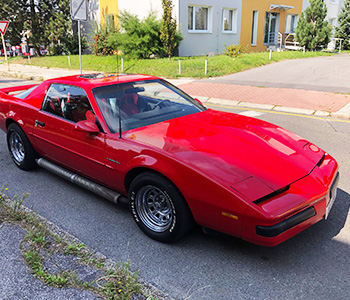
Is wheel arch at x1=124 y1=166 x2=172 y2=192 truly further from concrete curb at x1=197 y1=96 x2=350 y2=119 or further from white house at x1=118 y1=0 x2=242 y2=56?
white house at x1=118 y1=0 x2=242 y2=56

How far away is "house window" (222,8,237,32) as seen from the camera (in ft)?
76.5

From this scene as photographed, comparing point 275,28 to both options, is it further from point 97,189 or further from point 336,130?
point 97,189

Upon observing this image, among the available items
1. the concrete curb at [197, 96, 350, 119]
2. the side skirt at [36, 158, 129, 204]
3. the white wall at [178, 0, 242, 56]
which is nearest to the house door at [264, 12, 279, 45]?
the white wall at [178, 0, 242, 56]

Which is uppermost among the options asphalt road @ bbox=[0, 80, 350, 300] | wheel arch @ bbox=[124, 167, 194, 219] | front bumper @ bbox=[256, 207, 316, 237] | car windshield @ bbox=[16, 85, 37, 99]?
car windshield @ bbox=[16, 85, 37, 99]

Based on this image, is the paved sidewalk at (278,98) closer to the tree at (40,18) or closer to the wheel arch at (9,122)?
the wheel arch at (9,122)

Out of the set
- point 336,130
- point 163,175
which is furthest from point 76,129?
point 336,130

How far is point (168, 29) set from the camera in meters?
17.5

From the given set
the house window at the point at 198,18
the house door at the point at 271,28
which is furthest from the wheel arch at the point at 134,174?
the house door at the point at 271,28

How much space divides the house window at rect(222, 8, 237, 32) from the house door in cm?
458

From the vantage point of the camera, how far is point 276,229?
2539 mm

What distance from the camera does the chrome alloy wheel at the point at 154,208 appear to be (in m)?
3.06

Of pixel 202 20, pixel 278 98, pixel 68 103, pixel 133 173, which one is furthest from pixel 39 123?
pixel 202 20

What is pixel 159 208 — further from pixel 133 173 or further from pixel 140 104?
pixel 140 104

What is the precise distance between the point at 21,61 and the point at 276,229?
2899cm
